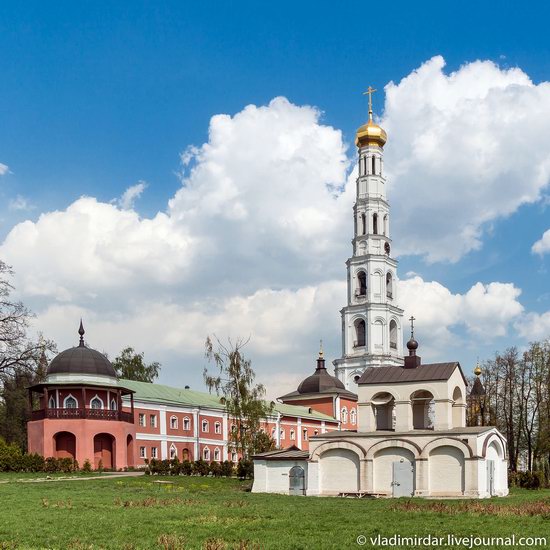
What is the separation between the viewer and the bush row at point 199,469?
43.2 metres

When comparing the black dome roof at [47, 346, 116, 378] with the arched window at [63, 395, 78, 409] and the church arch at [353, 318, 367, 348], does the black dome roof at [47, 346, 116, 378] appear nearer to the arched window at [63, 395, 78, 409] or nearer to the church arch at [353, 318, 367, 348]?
the arched window at [63, 395, 78, 409]

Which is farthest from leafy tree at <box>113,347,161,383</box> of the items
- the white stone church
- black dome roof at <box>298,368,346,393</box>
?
the white stone church

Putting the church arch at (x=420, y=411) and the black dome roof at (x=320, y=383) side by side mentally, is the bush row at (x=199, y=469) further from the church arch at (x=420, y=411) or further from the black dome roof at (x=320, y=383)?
the black dome roof at (x=320, y=383)

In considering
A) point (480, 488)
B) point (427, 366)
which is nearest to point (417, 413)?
point (427, 366)

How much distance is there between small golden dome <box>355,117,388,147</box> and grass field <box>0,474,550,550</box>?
187 ft

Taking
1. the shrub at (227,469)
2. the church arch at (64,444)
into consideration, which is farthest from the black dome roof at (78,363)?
the shrub at (227,469)

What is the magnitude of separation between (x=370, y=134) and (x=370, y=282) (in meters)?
15.0

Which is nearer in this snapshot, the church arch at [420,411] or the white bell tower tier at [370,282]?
the church arch at [420,411]

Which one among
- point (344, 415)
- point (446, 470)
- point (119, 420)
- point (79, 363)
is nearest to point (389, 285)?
point (344, 415)

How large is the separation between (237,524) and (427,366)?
1862cm

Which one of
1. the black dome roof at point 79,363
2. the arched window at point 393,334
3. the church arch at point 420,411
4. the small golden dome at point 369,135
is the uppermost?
the small golden dome at point 369,135

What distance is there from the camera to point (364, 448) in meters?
35.2

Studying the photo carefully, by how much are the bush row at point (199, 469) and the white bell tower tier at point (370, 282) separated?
110 feet

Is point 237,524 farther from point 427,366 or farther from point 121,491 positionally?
point 427,366
